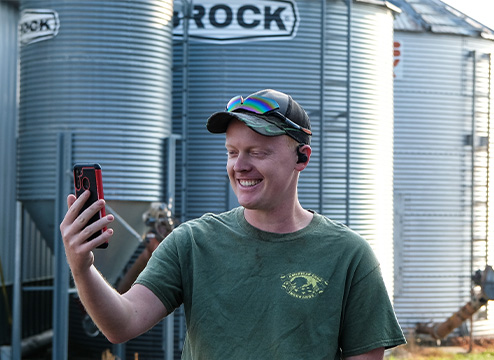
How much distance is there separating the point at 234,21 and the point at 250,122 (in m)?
8.37

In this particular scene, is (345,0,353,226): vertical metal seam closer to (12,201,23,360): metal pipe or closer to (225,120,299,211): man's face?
(12,201,23,360): metal pipe

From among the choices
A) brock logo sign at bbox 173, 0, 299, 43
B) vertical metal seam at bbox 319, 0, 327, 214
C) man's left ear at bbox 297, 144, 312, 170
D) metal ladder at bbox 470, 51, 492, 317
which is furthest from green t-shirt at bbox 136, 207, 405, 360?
metal ladder at bbox 470, 51, 492, 317

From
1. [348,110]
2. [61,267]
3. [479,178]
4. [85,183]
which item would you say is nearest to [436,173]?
[479,178]

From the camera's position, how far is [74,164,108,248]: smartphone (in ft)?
7.25

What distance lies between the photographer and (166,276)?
104 inches

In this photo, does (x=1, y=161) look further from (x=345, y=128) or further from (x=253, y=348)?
(x=253, y=348)

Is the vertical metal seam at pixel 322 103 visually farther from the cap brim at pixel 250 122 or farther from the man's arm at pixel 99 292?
the man's arm at pixel 99 292

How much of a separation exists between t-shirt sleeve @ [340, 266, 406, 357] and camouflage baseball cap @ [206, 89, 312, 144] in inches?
22.0

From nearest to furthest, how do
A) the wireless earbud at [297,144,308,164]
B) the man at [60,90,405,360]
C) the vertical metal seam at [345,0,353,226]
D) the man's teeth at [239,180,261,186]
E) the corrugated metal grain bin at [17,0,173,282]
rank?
the man at [60,90,405,360]
the man's teeth at [239,180,261,186]
the wireless earbud at [297,144,308,164]
the corrugated metal grain bin at [17,0,173,282]
the vertical metal seam at [345,0,353,226]

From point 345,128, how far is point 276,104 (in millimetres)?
8456

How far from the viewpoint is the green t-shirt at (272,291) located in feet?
8.50

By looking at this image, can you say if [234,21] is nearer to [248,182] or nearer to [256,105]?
[256,105]

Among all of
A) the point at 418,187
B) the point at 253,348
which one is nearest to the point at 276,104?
the point at 253,348

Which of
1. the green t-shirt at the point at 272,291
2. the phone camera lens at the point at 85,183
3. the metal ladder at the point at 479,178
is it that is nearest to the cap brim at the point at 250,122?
the green t-shirt at the point at 272,291
